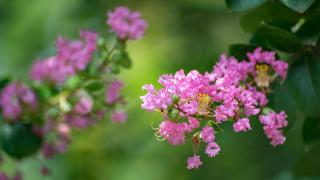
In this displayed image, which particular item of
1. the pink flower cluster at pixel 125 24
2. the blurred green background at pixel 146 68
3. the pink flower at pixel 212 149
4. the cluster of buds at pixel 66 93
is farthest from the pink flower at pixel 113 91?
the blurred green background at pixel 146 68

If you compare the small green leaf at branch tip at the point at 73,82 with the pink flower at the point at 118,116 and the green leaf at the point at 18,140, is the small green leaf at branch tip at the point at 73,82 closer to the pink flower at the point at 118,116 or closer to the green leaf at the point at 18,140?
the pink flower at the point at 118,116

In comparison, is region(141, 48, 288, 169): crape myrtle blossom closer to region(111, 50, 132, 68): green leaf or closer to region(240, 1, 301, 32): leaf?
region(240, 1, 301, 32): leaf

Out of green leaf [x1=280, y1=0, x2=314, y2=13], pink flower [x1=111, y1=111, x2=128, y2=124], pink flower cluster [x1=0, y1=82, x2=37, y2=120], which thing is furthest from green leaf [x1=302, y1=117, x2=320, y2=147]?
pink flower cluster [x1=0, y1=82, x2=37, y2=120]

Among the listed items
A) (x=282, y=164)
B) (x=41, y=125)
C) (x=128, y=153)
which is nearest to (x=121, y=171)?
(x=128, y=153)

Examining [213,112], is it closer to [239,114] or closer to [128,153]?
[239,114]

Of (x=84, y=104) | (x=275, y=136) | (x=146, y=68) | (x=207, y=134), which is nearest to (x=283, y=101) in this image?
(x=275, y=136)

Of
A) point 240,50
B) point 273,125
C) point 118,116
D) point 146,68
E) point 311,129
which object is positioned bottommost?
point 273,125

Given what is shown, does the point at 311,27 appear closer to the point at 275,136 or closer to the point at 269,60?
the point at 269,60
